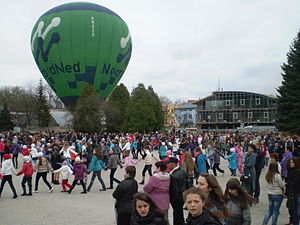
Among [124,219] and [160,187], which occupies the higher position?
[160,187]

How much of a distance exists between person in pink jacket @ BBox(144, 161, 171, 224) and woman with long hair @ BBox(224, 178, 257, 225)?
1.51 metres

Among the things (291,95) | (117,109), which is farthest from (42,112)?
(291,95)

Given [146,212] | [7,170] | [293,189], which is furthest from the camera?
[7,170]

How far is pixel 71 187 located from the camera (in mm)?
10898

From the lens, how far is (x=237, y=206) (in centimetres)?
433

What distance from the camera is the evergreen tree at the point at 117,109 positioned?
39.5m

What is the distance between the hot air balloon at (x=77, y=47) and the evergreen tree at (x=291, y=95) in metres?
21.4

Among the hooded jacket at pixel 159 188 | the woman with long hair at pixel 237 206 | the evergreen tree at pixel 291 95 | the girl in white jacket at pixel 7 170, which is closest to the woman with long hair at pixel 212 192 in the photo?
the woman with long hair at pixel 237 206

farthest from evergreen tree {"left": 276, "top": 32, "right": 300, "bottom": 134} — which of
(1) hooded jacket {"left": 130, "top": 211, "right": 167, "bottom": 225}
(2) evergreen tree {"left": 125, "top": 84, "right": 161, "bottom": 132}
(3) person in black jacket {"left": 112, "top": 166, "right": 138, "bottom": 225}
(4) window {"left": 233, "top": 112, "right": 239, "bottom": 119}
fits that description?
(4) window {"left": 233, "top": 112, "right": 239, "bottom": 119}

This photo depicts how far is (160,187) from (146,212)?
2.14 metres

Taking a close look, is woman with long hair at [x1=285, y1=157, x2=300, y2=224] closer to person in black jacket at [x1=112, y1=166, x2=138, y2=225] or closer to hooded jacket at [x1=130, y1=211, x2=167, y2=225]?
person in black jacket at [x1=112, y1=166, x2=138, y2=225]

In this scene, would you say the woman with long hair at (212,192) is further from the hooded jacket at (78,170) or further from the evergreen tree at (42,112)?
the evergreen tree at (42,112)

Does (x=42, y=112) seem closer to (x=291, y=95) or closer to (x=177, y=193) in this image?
(x=291, y=95)

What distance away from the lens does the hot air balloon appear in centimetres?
3972
